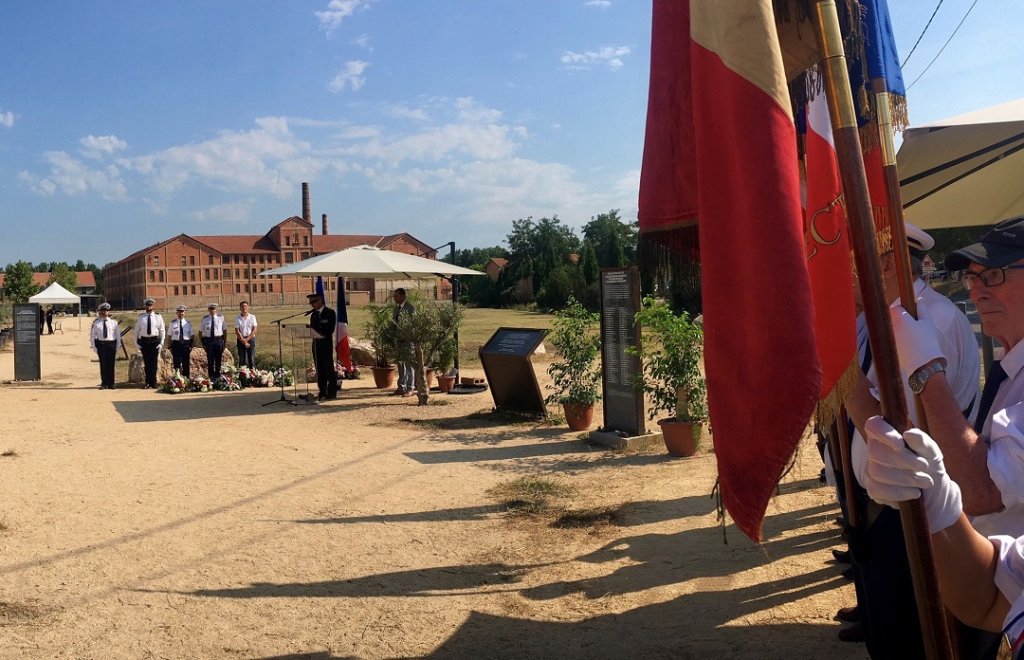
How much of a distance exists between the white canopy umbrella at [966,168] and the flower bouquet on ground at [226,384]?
43.4 ft

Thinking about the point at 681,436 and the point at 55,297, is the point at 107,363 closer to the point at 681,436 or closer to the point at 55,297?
the point at 681,436

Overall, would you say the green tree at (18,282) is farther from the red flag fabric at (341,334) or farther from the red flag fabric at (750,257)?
the red flag fabric at (750,257)

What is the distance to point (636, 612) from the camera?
4.36 m

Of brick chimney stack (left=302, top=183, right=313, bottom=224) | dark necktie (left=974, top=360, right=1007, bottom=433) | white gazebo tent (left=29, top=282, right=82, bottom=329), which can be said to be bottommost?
dark necktie (left=974, top=360, right=1007, bottom=433)

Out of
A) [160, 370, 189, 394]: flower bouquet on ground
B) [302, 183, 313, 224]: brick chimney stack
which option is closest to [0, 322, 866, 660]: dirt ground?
[160, 370, 189, 394]: flower bouquet on ground

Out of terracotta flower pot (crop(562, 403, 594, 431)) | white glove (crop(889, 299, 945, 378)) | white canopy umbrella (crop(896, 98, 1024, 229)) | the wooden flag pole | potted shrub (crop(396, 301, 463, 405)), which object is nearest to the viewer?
the wooden flag pole

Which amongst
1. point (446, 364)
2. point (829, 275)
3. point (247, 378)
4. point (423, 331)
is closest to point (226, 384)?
point (247, 378)

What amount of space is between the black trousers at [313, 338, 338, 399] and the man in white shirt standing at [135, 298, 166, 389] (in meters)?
4.42

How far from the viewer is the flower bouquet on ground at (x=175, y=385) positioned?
15617 millimetres

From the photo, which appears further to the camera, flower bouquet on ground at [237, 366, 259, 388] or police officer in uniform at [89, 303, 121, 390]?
flower bouquet on ground at [237, 366, 259, 388]

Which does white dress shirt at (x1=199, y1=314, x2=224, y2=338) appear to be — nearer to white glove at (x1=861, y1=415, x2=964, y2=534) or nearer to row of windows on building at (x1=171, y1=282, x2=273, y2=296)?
white glove at (x1=861, y1=415, x2=964, y2=534)

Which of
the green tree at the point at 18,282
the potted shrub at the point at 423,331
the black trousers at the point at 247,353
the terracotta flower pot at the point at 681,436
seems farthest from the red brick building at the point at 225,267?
the terracotta flower pot at the point at 681,436

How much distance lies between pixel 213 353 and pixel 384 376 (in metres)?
4.01

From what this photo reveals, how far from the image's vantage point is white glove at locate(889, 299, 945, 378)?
2078mm
